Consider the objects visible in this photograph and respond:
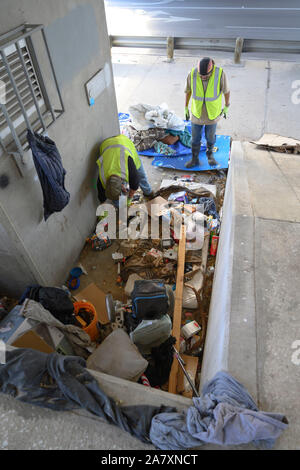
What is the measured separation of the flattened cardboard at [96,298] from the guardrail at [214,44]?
910cm

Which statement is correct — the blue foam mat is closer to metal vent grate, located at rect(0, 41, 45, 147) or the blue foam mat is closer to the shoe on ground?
the shoe on ground

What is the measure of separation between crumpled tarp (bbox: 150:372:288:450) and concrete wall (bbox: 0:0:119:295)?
2.29 metres

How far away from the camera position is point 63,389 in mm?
1942

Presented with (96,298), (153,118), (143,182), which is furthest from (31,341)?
(153,118)

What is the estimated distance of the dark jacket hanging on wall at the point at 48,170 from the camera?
2.86 m

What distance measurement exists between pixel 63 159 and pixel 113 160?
811mm

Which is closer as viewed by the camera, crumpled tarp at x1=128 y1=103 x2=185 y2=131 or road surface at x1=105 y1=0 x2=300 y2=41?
crumpled tarp at x1=128 y1=103 x2=185 y2=131

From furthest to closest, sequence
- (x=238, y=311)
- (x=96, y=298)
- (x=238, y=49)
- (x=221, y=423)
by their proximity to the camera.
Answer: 1. (x=238, y=49)
2. (x=96, y=298)
3. (x=238, y=311)
4. (x=221, y=423)

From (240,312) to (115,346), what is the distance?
1321mm

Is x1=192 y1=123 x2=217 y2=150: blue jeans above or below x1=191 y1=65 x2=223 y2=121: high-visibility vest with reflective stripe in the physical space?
below

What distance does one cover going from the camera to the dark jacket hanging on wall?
9.37ft

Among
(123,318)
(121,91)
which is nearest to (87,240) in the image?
(123,318)

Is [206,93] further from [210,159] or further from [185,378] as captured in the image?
[185,378]

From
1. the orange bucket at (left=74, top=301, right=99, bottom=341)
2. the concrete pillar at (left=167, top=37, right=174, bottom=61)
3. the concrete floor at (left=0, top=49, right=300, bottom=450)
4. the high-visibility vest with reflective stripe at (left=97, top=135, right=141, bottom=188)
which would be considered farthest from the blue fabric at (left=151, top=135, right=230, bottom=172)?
the concrete pillar at (left=167, top=37, right=174, bottom=61)
